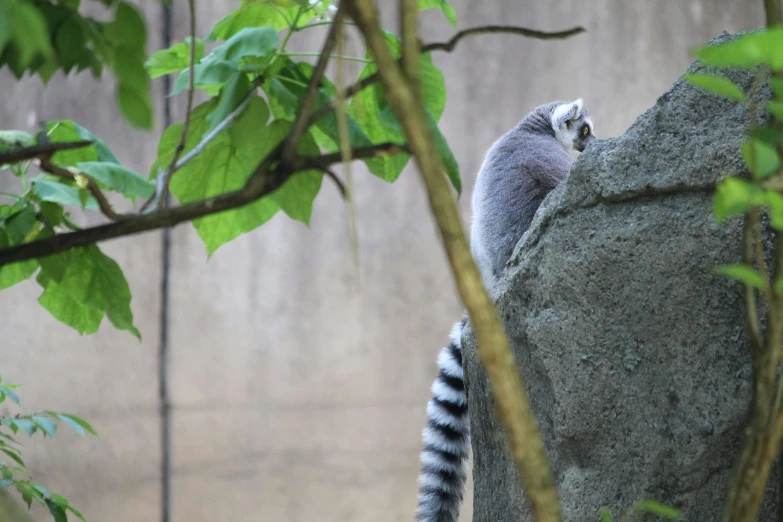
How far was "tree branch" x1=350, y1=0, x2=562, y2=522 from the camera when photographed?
79cm

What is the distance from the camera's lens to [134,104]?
0.91 m

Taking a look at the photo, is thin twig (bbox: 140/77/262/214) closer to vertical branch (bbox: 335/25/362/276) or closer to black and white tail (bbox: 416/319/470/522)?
vertical branch (bbox: 335/25/362/276)

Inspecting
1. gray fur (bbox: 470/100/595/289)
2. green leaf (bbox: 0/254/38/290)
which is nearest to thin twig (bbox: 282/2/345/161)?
green leaf (bbox: 0/254/38/290)

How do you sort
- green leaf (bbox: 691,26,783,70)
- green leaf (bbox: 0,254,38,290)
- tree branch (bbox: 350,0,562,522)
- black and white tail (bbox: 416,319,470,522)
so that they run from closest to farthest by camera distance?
green leaf (bbox: 691,26,783,70), tree branch (bbox: 350,0,562,522), green leaf (bbox: 0,254,38,290), black and white tail (bbox: 416,319,470,522)

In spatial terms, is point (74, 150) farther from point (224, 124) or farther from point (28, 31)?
point (28, 31)

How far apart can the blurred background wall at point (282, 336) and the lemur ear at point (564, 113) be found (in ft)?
6.05

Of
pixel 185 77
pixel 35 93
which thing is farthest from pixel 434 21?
pixel 185 77

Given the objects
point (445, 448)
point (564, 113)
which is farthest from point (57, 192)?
point (564, 113)

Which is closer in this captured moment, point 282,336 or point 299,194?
point 299,194

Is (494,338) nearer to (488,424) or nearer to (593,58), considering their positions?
(488,424)

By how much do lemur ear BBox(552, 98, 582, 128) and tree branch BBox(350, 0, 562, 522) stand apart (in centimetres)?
319

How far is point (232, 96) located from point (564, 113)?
2.84 metres

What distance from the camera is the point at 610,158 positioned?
1961 millimetres

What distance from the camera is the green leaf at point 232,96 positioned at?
1288 millimetres
